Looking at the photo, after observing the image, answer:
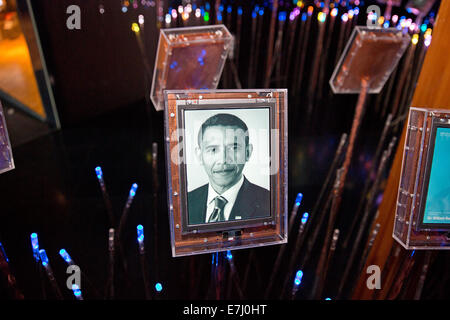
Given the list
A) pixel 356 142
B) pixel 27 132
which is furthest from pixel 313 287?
pixel 27 132

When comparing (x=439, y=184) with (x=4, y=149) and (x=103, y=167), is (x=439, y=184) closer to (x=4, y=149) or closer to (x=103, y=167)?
(x=4, y=149)

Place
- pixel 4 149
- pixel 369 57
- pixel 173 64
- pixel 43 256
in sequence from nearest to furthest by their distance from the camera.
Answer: pixel 4 149 → pixel 43 256 → pixel 173 64 → pixel 369 57

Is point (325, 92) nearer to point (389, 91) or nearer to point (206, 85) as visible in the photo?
point (389, 91)

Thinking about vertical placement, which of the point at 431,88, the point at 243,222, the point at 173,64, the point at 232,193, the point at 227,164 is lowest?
the point at 243,222

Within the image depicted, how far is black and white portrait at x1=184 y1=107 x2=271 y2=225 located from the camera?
1.20 meters

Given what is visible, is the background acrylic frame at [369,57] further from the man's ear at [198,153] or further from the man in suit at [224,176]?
the man's ear at [198,153]

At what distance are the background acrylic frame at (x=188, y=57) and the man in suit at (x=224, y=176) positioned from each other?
462mm

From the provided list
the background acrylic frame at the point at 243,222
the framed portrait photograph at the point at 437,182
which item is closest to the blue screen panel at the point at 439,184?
the framed portrait photograph at the point at 437,182

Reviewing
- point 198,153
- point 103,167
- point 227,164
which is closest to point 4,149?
point 198,153

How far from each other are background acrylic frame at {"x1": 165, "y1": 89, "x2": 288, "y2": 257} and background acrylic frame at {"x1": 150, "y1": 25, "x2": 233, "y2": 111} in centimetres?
41

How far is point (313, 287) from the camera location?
2117 millimetres

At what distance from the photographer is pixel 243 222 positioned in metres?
1.27

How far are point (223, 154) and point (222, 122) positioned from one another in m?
0.11
